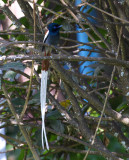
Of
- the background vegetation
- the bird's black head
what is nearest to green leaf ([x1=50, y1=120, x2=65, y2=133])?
the background vegetation

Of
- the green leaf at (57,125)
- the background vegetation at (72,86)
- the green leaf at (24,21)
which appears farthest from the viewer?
the green leaf at (24,21)

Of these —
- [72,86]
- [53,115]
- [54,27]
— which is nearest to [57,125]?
[53,115]

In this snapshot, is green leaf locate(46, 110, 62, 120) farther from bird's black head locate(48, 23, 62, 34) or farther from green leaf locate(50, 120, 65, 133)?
bird's black head locate(48, 23, 62, 34)

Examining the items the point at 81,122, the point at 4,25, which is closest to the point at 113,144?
the point at 81,122

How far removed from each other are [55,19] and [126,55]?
0.97m

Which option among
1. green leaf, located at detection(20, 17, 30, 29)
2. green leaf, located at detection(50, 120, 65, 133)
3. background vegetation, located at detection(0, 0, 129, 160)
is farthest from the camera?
green leaf, located at detection(20, 17, 30, 29)

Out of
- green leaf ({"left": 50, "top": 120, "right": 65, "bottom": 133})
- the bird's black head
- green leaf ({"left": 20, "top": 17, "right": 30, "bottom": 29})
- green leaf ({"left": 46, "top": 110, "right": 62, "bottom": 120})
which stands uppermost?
green leaf ({"left": 20, "top": 17, "right": 30, "bottom": 29})

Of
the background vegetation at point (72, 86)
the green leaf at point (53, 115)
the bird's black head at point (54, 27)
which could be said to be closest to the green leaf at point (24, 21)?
the background vegetation at point (72, 86)

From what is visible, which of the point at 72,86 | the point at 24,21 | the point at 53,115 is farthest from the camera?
the point at 24,21

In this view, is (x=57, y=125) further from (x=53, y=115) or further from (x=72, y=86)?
(x=72, y=86)

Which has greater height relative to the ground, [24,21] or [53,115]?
[24,21]

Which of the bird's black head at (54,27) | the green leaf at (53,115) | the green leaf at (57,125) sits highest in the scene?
the bird's black head at (54,27)

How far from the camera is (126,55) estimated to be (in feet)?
6.01

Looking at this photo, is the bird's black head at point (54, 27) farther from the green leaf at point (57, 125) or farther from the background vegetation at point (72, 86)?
the green leaf at point (57, 125)
